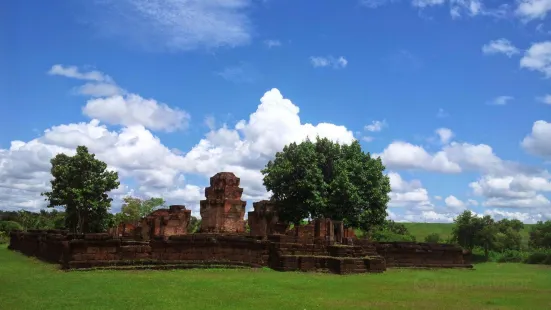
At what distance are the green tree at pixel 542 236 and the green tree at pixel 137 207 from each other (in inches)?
1966

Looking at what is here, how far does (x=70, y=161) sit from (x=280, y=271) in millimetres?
27265

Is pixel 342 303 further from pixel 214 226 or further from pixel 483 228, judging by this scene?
pixel 483 228

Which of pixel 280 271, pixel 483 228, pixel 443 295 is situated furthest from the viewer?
pixel 483 228

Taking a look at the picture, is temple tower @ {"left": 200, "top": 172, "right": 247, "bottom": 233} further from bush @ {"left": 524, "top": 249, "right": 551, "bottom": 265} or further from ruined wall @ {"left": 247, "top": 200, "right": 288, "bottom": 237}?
bush @ {"left": 524, "top": 249, "right": 551, "bottom": 265}

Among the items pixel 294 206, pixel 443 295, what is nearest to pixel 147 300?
pixel 443 295

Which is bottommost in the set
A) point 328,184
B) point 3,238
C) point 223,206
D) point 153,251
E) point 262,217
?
A: point 153,251

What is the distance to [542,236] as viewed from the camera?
58000 millimetres

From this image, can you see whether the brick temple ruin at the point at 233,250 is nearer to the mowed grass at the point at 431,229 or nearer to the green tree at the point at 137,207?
the green tree at the point at 137,207

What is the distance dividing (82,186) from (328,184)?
21.2 metres

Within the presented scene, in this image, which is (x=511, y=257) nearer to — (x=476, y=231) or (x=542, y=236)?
(x=476, y=231)

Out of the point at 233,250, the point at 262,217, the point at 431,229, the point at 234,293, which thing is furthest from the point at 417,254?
the point at 431,229

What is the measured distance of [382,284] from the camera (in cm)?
Answer: 1728

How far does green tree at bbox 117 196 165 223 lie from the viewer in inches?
2576

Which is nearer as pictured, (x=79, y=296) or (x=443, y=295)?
(x=79, y=296)
